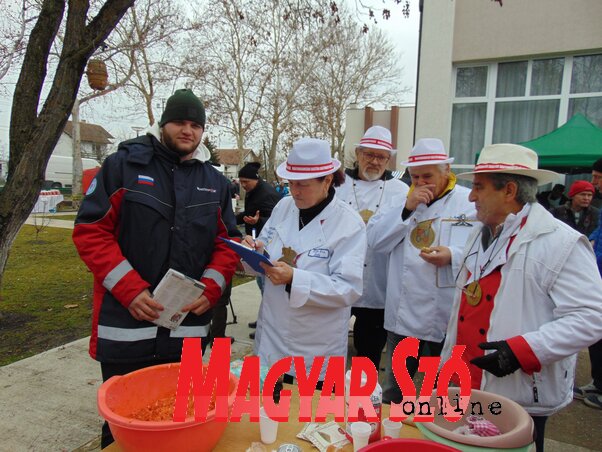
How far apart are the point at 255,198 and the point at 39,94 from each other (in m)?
2.53

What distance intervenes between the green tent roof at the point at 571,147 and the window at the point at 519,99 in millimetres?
2363

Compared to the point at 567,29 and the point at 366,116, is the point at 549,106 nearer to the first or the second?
the point at 567,29

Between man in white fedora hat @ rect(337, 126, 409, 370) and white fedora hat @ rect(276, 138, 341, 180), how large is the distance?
1124mm

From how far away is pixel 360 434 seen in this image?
139cm

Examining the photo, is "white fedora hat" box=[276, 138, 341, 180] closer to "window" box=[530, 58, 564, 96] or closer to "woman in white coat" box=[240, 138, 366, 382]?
"woman in white coat" box=[240, 138, 366, 382]

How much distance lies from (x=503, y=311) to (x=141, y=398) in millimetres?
1476

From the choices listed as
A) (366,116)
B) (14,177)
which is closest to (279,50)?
(366,116)

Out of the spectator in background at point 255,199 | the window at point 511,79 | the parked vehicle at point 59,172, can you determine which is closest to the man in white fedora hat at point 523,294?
the spectator in background at point 255,199

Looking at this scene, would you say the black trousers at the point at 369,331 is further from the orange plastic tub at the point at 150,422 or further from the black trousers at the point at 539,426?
the orange plastic tub at the point at 150,422

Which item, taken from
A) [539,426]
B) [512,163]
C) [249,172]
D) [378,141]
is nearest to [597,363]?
[539,426]

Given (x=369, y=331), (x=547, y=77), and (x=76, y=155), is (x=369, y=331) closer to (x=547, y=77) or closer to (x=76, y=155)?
(x=547, y=77)

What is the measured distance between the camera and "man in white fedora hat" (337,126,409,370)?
3195 millimetres

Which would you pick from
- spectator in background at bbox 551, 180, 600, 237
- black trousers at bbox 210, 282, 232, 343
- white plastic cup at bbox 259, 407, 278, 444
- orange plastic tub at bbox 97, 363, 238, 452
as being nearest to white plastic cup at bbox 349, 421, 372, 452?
white plastic cup at bbox 259, 407, 278, 444

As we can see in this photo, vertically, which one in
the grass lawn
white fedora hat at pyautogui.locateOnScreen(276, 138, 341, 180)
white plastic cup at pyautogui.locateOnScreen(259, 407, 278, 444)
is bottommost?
the grass lawn
